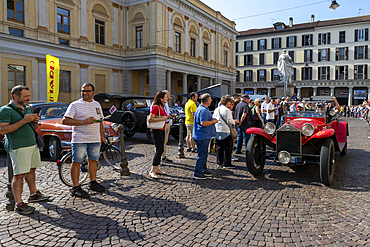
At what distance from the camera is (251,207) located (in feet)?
13.9

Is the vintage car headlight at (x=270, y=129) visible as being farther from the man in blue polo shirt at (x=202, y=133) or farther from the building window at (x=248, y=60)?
the building window at (x=248, y=60)

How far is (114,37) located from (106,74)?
3654 millimetres

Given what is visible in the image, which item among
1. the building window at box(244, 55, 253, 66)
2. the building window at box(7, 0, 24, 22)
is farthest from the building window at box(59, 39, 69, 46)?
the building window at box(244, 55, 253, 66)

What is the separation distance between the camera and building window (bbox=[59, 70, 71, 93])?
22.1 metres

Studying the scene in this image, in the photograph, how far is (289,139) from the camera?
5.62m

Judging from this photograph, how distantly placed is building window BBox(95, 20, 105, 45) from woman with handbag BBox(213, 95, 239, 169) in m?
21.2

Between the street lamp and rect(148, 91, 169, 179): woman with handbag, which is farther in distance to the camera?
the street lamp

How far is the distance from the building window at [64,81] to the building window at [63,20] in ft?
10.7

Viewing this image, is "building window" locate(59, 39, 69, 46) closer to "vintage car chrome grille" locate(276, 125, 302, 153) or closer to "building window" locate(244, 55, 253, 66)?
"vintage car chrome grille" locate(276, 125, 302, 153)

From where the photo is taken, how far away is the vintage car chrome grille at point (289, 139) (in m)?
5.54

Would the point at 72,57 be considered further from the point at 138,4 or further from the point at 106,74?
the point at 138,4

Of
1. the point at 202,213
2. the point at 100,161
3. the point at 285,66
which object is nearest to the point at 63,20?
the point at 285,66

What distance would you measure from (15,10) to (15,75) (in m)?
4.43

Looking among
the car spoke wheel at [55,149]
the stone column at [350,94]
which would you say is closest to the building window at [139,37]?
the car spoke wheel at [55,149]
